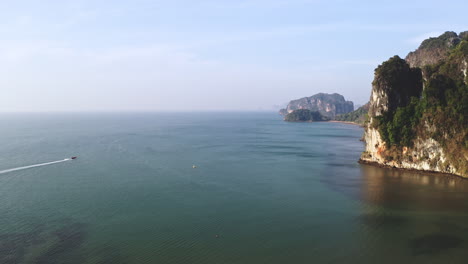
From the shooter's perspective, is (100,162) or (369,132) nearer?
(369,132)

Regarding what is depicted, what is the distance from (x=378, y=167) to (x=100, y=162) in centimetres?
3719

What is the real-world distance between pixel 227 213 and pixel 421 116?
25809 mm

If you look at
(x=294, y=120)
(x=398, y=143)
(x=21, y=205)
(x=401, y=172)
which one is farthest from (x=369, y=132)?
(x=294, y=120)

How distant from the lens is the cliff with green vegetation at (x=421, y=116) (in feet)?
104

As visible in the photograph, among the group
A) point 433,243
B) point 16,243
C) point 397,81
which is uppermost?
point 397,81

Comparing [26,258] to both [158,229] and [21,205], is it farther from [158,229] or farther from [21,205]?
[21,205]

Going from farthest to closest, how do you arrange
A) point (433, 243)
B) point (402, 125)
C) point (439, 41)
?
point (439, 41), point (402, 125), point (433, 243)

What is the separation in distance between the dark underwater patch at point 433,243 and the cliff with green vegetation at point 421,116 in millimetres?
15174

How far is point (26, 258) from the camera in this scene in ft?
56.4

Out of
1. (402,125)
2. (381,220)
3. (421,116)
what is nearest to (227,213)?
(381,220)

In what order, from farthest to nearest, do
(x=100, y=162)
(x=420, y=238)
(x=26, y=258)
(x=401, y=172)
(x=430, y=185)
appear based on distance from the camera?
(x=100, y=162)
(x=401, y=172)
(x=430, y=185)
(x=420, y=238)
(x=26, y=258)

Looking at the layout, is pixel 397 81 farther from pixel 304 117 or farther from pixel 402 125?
pixel 304 117

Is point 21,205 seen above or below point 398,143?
below

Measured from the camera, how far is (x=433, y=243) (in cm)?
1888
